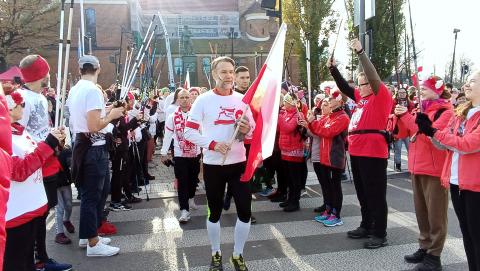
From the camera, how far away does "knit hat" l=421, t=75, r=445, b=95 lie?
410 centimetres

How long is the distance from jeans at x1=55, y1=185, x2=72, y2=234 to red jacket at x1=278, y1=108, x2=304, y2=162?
327 centimetres

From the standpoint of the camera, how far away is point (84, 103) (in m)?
4.44

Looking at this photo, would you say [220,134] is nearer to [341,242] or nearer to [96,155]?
[96,155]

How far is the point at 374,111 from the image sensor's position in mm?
4738

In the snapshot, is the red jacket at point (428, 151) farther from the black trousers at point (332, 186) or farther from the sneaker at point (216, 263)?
the sneaker at point (216, 263)

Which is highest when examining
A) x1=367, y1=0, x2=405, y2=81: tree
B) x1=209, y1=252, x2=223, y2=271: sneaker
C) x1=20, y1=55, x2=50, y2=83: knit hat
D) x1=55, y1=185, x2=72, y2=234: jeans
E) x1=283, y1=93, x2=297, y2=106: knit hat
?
x1=367, y1=0, x2=405, y2=81: tree

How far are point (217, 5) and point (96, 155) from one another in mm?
58871

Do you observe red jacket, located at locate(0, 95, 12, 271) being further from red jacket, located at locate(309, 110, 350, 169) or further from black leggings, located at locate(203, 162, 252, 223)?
red jacket, located at locate(309, 110, 350, 169)

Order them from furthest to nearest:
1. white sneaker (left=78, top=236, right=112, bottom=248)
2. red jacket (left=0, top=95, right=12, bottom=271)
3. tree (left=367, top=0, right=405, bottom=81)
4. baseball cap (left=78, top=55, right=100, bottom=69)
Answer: tree (left=367, top=0, right=405, bottom=81) → white sneaker (left=78, top=236, right=112, bottom=248) → baseball cap (left=78, top=55, right=100, bottom=69) → red jacket (left=0, top=95, right=12, bottom=271)

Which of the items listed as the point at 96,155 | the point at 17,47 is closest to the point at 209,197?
the point at 96,155

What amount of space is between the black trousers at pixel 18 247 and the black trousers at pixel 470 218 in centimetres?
334

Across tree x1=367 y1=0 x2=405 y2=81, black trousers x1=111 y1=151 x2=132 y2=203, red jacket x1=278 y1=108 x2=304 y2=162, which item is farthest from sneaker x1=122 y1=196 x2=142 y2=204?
tree x1=367 y1=0 x2=405 y2=81

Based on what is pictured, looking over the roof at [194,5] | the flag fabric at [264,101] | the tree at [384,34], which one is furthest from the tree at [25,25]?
the flag fabric at [264,101]

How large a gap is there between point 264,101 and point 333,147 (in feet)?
6.99
